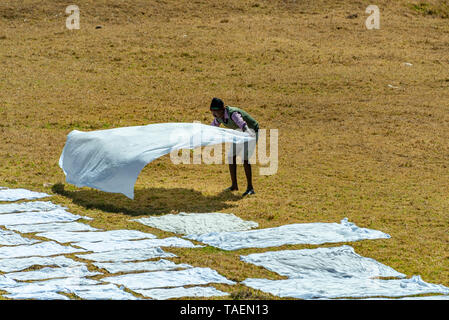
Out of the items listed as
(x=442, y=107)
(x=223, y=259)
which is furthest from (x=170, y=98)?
(x=223, y=259)

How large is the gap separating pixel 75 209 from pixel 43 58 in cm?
1341

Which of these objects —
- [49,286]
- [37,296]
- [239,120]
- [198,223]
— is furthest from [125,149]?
[37,296]

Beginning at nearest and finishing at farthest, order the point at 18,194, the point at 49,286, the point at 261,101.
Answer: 1. the point at 49,286
2. the point at 18,194
3. the point at 261,101

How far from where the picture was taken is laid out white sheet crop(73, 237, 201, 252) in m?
7.25

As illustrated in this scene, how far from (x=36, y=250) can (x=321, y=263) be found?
2.96 metres

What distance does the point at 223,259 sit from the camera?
6.92 metres

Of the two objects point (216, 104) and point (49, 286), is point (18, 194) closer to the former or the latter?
point (216, 104)

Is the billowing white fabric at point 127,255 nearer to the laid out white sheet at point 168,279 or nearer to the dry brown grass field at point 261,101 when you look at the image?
the dry brown grass field at point 261,101

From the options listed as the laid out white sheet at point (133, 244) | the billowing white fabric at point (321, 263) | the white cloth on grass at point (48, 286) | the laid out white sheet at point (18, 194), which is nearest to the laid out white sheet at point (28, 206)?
the laid out white sheet at point (18, 194)

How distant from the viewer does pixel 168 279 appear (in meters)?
6.20

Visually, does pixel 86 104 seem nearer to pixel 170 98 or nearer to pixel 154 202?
pixel 170 98

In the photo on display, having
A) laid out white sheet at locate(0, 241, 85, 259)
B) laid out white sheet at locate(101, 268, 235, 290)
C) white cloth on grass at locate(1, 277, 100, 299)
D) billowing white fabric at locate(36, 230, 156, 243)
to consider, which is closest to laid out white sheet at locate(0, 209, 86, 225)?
billowing white fabric at locate(36, 230, 156, 243)

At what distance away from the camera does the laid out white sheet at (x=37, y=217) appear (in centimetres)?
835

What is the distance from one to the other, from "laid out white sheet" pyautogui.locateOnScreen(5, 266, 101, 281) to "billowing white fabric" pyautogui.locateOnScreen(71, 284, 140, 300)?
16.5 inches
